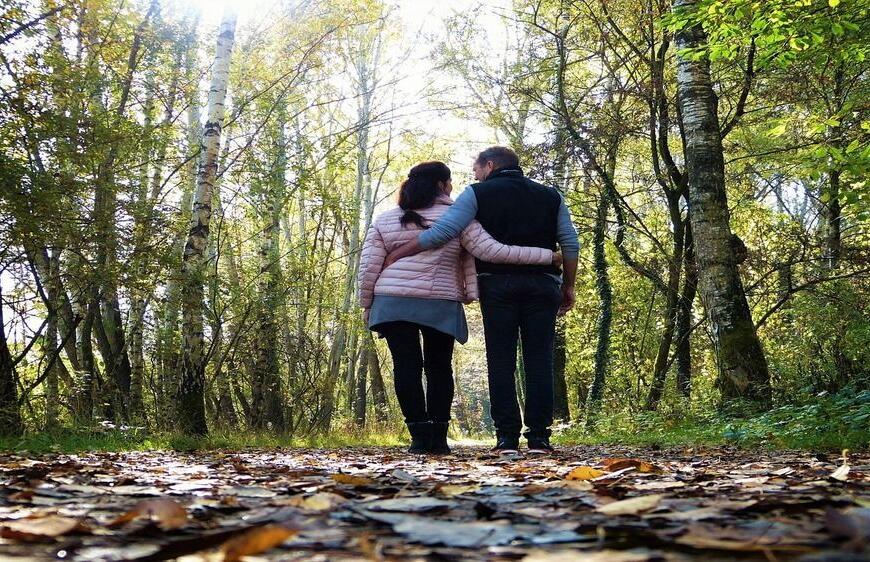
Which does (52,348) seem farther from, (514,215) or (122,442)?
(514,215)

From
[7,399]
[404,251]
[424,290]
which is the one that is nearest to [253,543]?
[424,290]

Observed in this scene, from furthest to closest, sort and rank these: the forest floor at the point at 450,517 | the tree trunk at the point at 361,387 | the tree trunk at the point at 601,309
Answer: the tree trunk at the point at 361,387 → the tree trunk at the point at 601,309 → the forest floor at the point at 450,517

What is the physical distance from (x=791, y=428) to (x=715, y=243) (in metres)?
3.42

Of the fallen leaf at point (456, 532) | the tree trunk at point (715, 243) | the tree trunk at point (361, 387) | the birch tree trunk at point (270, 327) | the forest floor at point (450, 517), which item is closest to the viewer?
the forest floor at point (450, 517)

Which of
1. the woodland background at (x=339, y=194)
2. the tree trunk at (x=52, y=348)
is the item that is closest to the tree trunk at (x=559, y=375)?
the woodland background at (x=339, y=194)

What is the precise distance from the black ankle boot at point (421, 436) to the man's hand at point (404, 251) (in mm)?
1263

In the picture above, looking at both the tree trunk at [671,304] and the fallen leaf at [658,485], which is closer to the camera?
the fallen leaf at [658,485]

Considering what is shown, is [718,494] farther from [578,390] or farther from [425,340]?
[578,390]

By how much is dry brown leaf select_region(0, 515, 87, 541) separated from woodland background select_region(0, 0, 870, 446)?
5.51 m

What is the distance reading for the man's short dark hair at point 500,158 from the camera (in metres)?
5.85

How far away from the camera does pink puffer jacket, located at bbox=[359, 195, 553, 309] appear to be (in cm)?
540

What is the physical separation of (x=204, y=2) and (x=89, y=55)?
4.75 meters

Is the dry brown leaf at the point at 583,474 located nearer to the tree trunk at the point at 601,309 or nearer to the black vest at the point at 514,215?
the black vest at the point at 514,215

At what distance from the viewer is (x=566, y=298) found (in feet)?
19.7
